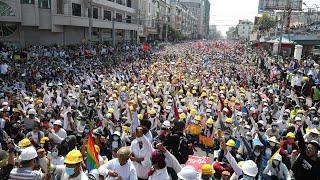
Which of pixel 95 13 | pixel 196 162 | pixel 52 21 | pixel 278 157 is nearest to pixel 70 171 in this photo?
pixel 278 157

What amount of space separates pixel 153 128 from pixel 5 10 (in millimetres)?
17753

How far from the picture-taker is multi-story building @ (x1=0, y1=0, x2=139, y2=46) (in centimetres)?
2392

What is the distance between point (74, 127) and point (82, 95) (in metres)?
4.15

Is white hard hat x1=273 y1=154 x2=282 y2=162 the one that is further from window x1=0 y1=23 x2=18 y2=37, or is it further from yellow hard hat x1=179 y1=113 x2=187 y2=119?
window x1=0 y1=23 x2=18 y2=37

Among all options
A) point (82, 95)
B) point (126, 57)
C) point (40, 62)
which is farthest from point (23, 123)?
point (126, 57)

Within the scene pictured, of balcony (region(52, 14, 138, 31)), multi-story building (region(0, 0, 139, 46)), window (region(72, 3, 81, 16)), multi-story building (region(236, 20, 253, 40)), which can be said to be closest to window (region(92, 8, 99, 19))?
multi-story building (region(0, 0, 139, 46))

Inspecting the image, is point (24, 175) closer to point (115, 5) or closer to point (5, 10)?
point (5, 10)

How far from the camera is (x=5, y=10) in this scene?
2269 cm

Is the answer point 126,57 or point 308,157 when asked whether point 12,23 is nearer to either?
point 126,57

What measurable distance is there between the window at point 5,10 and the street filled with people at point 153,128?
3802 millimetres

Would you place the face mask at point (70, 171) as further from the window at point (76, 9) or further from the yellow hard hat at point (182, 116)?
the window at point (76, 9)

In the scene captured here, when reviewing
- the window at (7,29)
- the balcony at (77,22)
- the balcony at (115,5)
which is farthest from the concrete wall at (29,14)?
the balcony at (115,5)

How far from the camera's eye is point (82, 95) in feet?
39.2

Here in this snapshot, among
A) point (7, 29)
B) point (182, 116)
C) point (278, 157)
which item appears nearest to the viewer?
point (278, 157)
